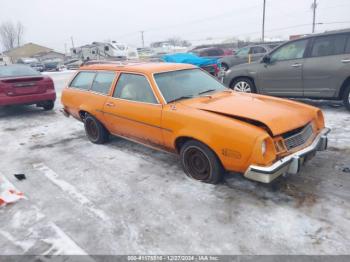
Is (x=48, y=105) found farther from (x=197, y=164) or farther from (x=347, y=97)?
(x=347, y=97)

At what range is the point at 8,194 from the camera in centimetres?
381

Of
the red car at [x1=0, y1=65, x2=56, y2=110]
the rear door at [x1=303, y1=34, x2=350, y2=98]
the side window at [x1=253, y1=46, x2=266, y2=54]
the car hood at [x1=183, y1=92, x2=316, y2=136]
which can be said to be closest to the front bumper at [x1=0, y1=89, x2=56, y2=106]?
the red car at [x1=0, y1=65, x2=56, y2=110]

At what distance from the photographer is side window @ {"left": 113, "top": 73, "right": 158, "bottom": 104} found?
4.31 meters

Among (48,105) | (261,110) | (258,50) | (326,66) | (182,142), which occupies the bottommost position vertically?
(48,105)

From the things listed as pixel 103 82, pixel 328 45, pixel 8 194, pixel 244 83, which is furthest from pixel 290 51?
pixel 8 194

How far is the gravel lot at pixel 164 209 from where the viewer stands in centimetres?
275

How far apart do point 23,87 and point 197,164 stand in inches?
244

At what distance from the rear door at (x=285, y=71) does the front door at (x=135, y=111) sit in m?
4.09

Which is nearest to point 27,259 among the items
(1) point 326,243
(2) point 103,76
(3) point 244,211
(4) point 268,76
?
(3) point 244,211

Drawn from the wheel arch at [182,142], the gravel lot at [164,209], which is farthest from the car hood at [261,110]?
the gravel lot at [164,209]

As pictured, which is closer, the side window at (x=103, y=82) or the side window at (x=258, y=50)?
the side window at (x=103, y=82)

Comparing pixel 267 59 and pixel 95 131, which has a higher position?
pixel 267 59

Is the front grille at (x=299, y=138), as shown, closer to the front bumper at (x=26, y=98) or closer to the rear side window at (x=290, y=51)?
the rear side window at (x=290, y=51)

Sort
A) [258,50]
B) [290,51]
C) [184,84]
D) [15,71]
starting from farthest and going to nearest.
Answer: [258,50], [15,71], [290,51], [184,84]
